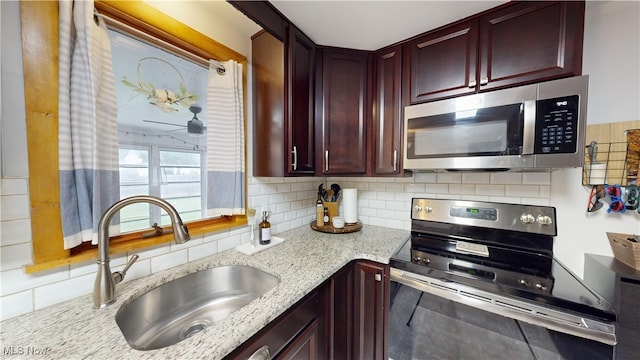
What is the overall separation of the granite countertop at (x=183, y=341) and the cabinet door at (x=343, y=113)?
23.8 inches

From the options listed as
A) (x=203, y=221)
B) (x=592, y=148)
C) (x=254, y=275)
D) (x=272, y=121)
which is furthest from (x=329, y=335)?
(x=592, y=148)

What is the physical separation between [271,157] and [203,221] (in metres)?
0.56

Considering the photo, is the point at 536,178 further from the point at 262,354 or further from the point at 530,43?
the point at 262,354

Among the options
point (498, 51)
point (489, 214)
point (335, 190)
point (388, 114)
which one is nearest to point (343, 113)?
point (388, 114)

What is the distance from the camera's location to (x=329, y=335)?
109 cm

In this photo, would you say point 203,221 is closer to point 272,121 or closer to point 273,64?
point 272,121

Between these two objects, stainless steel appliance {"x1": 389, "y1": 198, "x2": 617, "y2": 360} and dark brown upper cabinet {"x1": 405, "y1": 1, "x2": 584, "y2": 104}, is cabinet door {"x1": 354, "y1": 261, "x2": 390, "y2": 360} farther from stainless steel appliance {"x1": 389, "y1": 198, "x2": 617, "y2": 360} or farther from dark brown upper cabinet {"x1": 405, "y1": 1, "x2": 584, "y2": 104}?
dark brown upper cabinet {"x1": 405, "y1": 1, "x2": 584, "y2": 104}

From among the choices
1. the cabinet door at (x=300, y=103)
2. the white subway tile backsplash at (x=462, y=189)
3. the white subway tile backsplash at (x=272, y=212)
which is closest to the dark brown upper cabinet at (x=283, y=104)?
the cabinet door at (x=300, y=103)

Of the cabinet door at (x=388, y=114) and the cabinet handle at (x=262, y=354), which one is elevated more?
the cabinet door at (x=388, y=114)

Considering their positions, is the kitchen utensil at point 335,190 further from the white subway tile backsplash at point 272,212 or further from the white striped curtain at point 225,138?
the white striped curtain at point 225,138

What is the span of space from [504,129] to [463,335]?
3.27 ft

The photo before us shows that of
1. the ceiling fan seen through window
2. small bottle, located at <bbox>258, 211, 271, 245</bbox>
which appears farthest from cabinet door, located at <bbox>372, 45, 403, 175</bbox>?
the ceiling fan seen through window

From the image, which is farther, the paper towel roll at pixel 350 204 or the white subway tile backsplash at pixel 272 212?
the paper towel roll at pixel 350 204

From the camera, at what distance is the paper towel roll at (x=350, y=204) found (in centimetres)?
171
